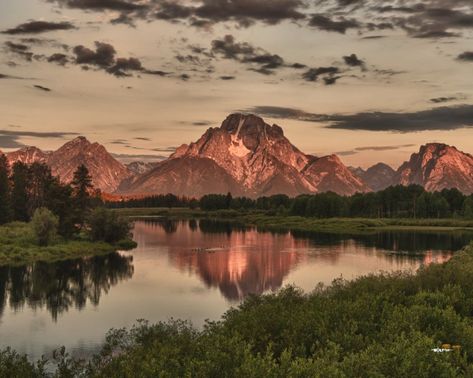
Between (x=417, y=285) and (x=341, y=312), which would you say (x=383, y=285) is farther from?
(x=341, y=312)

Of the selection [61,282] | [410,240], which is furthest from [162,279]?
[410,240]

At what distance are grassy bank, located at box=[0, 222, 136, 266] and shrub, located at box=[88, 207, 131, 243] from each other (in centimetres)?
249

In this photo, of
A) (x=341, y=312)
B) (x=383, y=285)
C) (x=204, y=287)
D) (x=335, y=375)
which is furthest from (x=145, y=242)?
(x=335, y=375)

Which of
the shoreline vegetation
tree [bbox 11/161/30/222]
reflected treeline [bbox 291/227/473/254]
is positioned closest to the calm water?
reflected treeline [bbox 291/227/473/254]

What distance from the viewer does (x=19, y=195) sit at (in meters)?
142

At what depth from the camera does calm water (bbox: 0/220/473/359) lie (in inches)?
1973

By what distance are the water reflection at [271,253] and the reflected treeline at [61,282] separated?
38.5 ft

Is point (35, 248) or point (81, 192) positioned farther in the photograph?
point (81, 192)

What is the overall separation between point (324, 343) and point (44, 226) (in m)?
83.9

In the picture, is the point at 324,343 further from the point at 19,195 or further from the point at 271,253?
the point at 19,195

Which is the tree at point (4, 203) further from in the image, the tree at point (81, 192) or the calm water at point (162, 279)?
the calm water at point (162, 279)

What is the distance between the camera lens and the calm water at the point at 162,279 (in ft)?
164

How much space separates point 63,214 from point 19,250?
82.3 feet

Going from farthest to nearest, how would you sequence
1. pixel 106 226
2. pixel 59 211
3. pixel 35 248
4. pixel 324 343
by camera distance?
pixel 59 211
pixel 106 226
pixel 35 248
pixel 324 343
